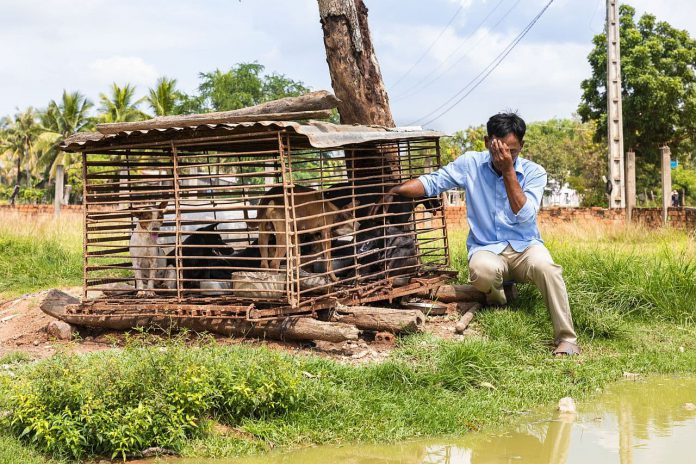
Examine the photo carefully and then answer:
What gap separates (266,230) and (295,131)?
1.42 m

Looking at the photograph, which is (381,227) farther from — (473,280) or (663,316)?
(663,316)

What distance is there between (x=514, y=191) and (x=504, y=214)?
483mm

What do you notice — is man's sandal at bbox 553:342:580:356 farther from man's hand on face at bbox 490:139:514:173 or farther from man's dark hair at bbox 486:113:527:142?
man's dark hair at bbox 486:113:527:142

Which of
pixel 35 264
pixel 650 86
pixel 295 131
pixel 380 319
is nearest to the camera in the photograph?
pixel 295 131

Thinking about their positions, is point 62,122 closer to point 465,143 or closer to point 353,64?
point 465,143

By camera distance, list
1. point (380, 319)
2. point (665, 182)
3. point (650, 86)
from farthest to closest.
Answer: point (650, 86) → point (665, 182) → point (380, 319)

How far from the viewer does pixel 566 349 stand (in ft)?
22.8

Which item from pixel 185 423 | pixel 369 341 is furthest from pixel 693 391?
pixel 185 423

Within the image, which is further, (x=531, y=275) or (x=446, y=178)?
(x=446, y=178)

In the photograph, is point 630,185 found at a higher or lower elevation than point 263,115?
lower

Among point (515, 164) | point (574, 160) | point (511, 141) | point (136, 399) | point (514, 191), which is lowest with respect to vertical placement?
point (136, 399)

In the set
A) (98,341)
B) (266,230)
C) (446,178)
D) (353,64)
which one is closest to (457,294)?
(446,178)

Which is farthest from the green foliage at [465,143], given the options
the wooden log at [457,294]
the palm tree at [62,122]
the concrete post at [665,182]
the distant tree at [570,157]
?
the wooden log at [457,294]

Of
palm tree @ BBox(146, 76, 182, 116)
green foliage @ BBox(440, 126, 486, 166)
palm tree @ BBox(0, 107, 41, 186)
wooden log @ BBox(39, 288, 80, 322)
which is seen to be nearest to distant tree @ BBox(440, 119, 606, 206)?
green foliage @ BBox(440, 126, 486, 166)
